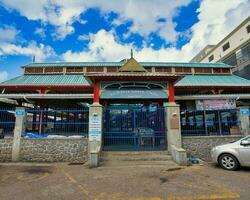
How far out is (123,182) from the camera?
20.2 feet

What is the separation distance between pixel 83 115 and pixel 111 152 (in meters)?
3.22

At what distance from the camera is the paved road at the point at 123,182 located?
200 inches

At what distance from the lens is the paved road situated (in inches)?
200

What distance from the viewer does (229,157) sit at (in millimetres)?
7789

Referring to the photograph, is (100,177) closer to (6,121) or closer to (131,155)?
(131,155)

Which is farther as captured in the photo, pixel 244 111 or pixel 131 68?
pixel 131 68

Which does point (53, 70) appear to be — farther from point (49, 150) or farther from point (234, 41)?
point (234, 41)

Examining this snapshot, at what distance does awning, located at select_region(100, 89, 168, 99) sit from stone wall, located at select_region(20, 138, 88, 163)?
265cm

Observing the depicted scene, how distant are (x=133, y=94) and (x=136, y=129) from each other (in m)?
1.88

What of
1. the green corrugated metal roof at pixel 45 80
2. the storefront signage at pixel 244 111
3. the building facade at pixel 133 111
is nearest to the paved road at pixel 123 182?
the building facade at pixel 133 111

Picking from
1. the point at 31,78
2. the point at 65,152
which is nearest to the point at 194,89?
the point at 65,152

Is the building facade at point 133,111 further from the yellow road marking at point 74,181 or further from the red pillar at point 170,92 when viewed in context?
the yellow road marking at point 74,181

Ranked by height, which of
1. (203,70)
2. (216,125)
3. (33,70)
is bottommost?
(216,125)

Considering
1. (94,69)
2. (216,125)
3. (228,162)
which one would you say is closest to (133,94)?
(228,162)
